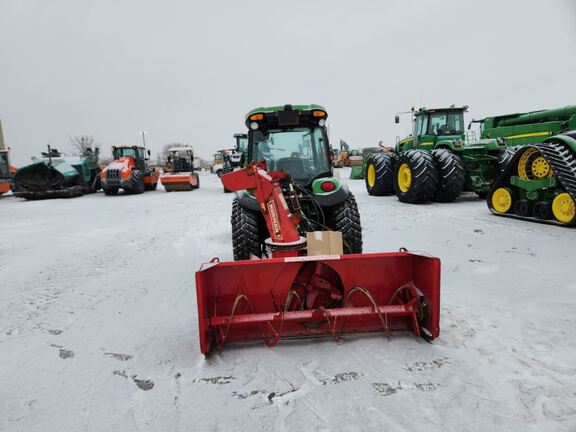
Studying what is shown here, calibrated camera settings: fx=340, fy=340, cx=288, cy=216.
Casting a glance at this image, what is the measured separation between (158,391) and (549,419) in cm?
210

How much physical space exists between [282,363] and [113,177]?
14.2 meters

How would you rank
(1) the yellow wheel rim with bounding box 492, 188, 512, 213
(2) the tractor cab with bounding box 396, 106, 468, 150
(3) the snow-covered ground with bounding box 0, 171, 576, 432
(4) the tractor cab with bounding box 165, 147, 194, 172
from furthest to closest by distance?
(4) the tractor cab with bounding box 165, 147, 194, 172
(2) the tractor cab with bounding box 396, 106, 468, 150
(1) the yellow wheel rim with bounding box 492, 188, 512, 213
(3) the snow-covered ground with bounding box 0, 171, 576, 432

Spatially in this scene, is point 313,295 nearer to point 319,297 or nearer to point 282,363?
point 319,297

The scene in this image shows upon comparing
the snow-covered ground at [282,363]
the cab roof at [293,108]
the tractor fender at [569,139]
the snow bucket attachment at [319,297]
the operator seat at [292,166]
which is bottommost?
the snow-covered ground at [282,363]

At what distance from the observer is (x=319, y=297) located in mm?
2689

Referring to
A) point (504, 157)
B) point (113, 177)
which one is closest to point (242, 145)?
point (113, 177)

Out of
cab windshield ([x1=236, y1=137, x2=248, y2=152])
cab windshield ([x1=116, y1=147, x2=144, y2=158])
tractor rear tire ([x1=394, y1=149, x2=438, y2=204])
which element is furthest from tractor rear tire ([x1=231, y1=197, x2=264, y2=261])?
cab windshield ([x1=116, y1=147, x2=144, y2=158])

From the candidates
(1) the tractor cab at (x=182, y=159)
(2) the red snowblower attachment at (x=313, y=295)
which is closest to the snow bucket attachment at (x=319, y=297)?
(2) the red snowblower attachment at (x=313, y=295)

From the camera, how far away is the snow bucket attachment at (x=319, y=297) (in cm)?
243

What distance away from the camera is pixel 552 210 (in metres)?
5.67

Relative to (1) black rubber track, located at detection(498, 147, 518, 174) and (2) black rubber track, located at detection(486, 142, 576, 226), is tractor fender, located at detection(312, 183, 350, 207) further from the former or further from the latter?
(1) black rubber track, located at detection(498, 147, 518, 174)

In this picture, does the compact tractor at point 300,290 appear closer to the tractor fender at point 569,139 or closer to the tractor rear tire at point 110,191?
the tractor fender at point 569,139

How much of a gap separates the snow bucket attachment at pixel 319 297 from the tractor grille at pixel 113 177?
44.4ft

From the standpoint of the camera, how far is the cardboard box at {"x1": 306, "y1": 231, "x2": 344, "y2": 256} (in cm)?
259
